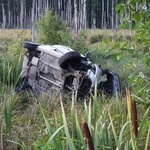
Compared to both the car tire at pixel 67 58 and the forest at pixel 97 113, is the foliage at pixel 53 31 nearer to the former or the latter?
the forest at pixel 97 113

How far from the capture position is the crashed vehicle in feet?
19.3

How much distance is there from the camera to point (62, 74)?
620 cm

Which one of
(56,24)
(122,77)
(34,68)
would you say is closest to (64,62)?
(34,68)

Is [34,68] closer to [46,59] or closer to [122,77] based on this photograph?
[46,59]

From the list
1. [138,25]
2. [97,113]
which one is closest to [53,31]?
[97,113]

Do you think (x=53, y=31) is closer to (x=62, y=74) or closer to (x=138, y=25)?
(x=62, y=74)

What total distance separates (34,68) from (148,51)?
176 inches

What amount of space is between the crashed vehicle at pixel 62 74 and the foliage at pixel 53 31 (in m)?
5.67

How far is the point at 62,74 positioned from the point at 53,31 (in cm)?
740

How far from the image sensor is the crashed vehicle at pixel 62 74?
5.88 m

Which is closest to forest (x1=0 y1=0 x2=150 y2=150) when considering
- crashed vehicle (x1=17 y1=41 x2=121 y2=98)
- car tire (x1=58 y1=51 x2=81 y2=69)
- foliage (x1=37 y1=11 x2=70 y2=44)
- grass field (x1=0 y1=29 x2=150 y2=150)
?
grass field (x1=0 y1=29 x2=150 y2=150)

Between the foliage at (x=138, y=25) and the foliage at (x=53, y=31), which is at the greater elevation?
the foliage at (x=138, y=25)

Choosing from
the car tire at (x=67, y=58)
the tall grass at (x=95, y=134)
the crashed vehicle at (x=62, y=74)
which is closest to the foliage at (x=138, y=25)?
the tall grass at (x=95, y=134)

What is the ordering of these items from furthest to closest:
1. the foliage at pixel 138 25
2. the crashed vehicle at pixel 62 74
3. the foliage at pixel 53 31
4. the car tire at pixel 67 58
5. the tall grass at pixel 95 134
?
the foliage at pixel 53 31 < the car tire at pixel 67 58 < the crashed vehicle at pixel 62 74 < the foliage at pixel 138 25 < the tall grass at pixel 95 134
